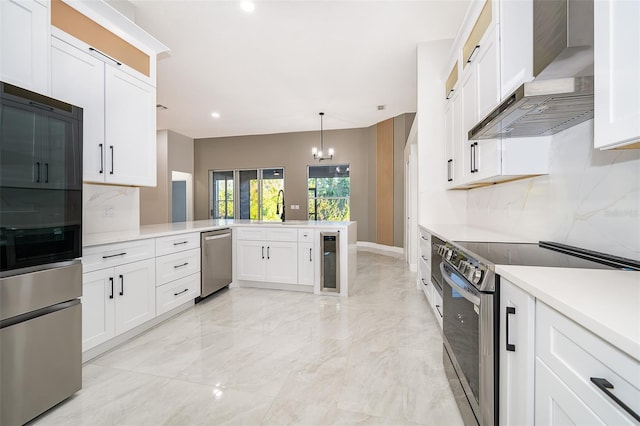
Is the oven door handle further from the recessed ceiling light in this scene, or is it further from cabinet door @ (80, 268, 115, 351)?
the recessed ceiling light

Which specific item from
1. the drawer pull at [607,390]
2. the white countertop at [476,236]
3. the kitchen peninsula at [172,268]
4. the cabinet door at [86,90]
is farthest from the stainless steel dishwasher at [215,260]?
the drawer pull at [607,390]

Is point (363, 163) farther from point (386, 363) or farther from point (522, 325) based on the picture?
point (522, 325)

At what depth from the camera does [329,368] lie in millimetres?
1918

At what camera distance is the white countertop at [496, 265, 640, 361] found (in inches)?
21.9

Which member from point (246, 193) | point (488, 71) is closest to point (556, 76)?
point (488, 71)

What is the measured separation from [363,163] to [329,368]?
5832mm

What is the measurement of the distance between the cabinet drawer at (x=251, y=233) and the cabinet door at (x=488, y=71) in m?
2.70

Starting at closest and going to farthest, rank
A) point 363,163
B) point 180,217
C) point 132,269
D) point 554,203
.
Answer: point 554,203
point 132,269
point 363,163
point 180,217

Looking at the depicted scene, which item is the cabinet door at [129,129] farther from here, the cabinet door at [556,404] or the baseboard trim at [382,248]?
the baseboard trim at [382,248]

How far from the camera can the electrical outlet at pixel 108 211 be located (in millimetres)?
2588

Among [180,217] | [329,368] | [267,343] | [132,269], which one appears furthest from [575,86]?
[180,217]

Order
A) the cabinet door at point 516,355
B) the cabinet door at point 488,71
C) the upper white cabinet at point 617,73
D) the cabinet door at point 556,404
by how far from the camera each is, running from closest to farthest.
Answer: the cabinet door at point 556,404, the upper white cabinet at point 617,73, the cabinet door at point 516,355, the cabinet door at point 488,71

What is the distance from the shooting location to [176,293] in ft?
9.18

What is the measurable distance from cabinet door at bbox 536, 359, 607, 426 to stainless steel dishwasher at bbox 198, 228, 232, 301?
3084 millimetres
